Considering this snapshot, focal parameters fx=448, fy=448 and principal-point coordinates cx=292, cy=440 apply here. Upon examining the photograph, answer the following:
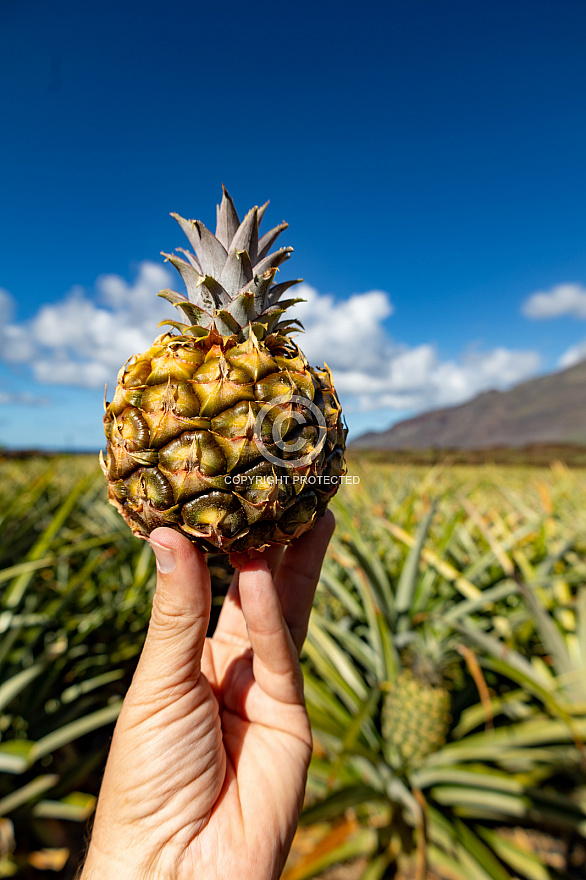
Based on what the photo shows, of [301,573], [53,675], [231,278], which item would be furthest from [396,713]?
[231,278]

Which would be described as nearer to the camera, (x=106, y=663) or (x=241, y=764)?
(x=241, y=764)

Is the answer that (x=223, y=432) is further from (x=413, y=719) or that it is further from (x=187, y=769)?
(x=413, y=719)

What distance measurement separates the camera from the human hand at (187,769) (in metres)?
1.35

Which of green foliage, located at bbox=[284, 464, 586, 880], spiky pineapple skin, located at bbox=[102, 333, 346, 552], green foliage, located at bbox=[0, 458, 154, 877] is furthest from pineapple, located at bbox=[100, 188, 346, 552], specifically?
green foliage, located at bbox=[0, 458, 154, 877]

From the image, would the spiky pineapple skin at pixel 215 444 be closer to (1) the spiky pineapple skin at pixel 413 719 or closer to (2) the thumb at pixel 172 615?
(2) the thumb at pixel 172 615

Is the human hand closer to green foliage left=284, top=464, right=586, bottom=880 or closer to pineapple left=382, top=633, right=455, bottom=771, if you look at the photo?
green foliage left=284, top=464, right=586, bottom=880

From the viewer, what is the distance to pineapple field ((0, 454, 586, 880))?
241 cm

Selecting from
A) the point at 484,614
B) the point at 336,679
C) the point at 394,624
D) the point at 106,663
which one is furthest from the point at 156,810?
the point at 484,614

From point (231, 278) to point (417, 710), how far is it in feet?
8.30

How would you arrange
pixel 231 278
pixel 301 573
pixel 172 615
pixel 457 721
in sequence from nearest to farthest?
pixel 172 615, pixel 231 278, pixel 301 573, pixel 457 721

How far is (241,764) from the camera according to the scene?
1.62 meters

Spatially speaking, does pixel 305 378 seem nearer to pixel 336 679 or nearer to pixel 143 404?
pixel 143 404

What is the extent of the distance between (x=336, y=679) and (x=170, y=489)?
222cm

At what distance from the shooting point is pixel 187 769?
142 cm
